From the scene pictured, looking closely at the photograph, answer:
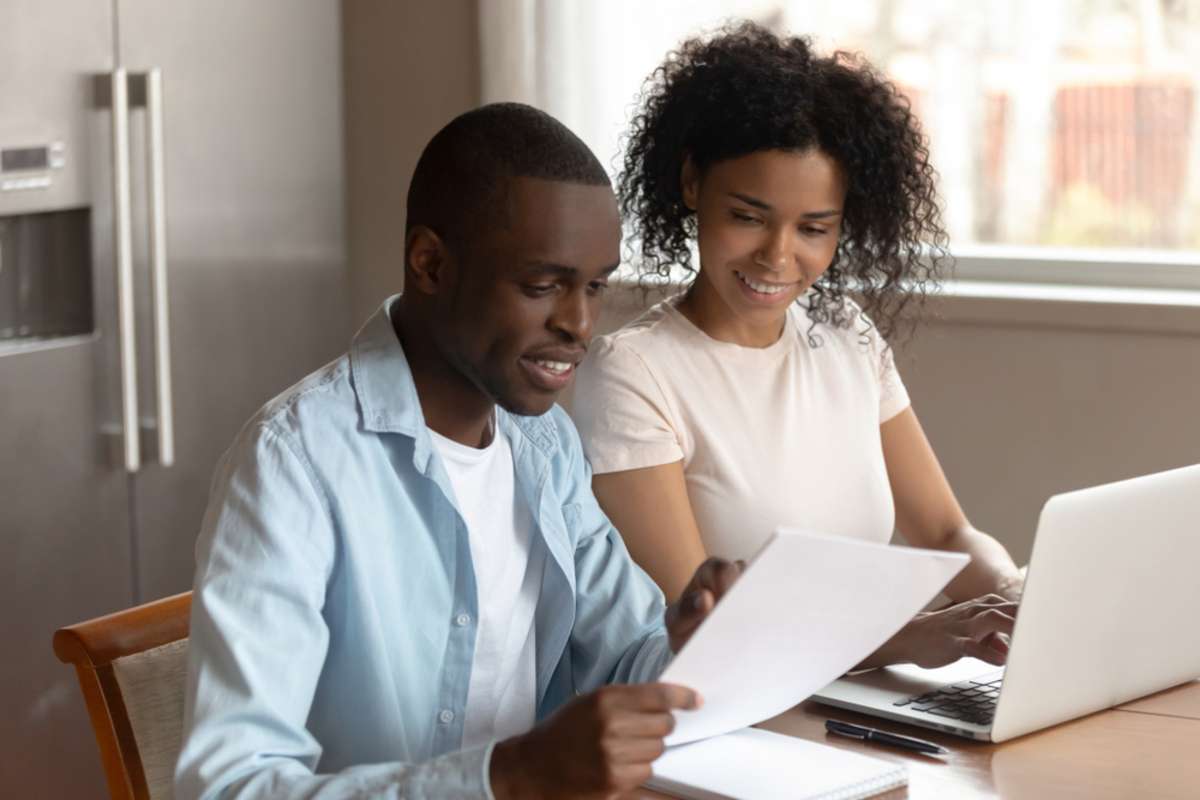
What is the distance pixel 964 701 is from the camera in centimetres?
152

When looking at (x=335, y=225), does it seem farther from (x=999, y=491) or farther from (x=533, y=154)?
(x=533, y=154)

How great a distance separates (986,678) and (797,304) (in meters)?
0.77

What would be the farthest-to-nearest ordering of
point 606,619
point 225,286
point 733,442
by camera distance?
point 225,286 < point 733,442 < point 606,619

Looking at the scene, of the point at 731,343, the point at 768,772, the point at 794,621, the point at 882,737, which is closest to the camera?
the point at 794,621

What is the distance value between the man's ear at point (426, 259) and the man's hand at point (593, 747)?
16.4 inches

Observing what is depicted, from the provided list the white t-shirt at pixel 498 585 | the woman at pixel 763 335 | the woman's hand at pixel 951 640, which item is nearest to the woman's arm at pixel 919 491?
the woman at pixel 763 335

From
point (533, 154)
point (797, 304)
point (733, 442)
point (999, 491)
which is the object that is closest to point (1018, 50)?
point (999, 491)

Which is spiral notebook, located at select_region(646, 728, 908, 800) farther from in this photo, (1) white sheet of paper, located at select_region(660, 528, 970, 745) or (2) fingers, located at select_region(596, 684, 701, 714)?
(2) fingers, located at select_region(596, 684, 701, 714)

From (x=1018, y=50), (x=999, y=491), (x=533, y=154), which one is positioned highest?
(x=1018, y=50)

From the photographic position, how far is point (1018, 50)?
312cm

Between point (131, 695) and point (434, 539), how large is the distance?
29cm

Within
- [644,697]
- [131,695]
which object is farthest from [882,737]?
[131,695]

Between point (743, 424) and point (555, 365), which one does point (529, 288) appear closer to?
point (555, 365)

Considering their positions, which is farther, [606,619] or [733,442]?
[733,442]
